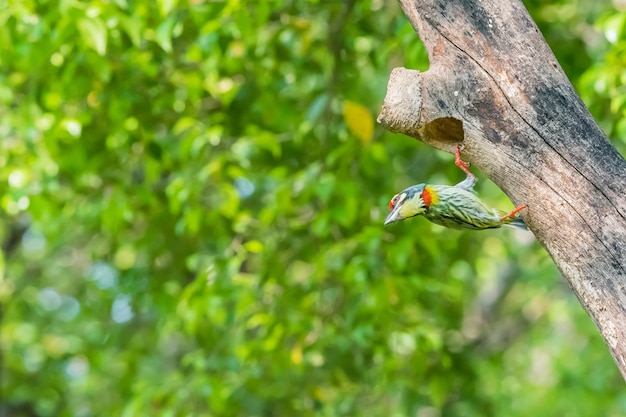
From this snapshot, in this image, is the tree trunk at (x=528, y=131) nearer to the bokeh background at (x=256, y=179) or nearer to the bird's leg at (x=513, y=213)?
the bird's leg at (x=513, y=213)

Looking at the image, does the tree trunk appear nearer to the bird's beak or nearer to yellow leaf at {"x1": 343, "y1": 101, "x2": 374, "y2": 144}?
the bird's beak

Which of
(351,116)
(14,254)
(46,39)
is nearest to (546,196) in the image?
(351,116)

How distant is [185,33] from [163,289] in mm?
1643

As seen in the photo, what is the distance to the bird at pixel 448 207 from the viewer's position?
2.98 metres

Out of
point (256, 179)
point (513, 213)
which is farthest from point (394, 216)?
point (256, 179)

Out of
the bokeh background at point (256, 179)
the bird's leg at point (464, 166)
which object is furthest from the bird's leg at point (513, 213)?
the bokeh background at point (256, 179)

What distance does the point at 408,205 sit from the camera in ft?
9.75

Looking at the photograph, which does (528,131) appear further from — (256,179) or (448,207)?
(256,179)

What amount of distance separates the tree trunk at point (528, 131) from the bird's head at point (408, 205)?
184 mm

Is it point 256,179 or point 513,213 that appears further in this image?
point 256,179

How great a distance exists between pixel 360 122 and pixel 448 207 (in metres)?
1.87

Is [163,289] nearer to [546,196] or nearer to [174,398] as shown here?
[174,398]

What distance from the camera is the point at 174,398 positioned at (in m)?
4.95

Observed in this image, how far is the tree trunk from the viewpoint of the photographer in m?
2.57
